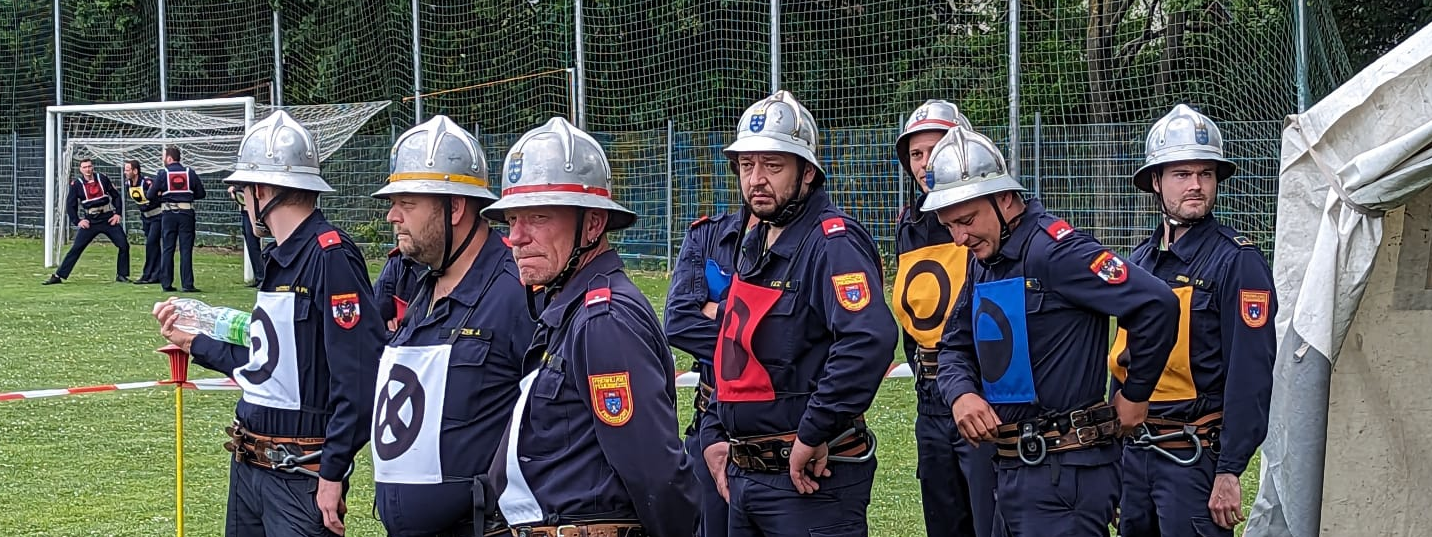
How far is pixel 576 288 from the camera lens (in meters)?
4.08

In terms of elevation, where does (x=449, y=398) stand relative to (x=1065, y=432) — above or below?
above

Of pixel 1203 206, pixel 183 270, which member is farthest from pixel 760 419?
pixel 183 270

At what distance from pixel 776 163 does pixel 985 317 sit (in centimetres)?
102

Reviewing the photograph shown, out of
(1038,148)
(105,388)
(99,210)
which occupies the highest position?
(1038,148)

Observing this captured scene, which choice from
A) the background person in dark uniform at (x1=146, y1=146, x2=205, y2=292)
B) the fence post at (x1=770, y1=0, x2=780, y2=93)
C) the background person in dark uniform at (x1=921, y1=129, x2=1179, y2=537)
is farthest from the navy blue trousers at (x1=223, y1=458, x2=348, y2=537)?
the background person in dark uniform at (x1=146, y1=146, x2=205, y2=292)

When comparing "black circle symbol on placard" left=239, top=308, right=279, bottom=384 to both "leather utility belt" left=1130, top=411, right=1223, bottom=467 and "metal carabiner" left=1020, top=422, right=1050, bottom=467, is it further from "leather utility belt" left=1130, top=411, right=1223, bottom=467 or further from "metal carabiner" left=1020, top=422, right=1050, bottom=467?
"leather utility belt" left=1130, top=411, right=1223, bottom=467

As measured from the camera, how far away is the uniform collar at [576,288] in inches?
160

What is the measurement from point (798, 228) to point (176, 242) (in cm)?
1861

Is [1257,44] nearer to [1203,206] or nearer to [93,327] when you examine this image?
[1203,206]

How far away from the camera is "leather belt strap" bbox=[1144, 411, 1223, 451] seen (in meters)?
5.89

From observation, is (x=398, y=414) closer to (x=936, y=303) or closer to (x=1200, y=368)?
(x=936, y=303)

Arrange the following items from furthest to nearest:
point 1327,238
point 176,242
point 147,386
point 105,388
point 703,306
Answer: point 176,242, point 147,386, point 105,388, point 703,306, point 1327,238

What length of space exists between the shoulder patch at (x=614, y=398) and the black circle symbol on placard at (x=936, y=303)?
3062 mm

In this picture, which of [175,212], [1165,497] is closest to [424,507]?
[1165,497]
